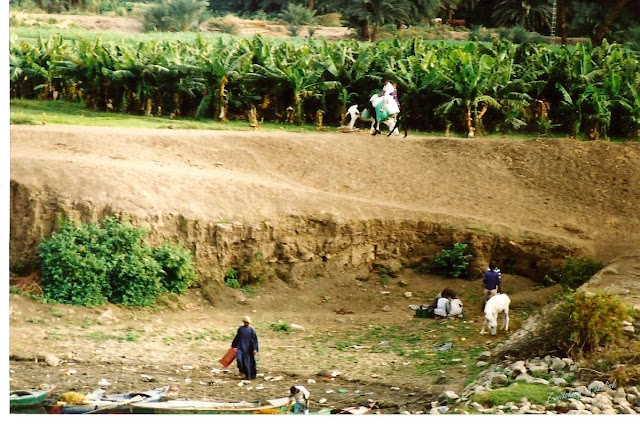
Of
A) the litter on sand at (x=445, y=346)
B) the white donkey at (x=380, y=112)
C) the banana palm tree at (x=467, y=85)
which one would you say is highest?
the banana palm tree at (x=467, y=85)

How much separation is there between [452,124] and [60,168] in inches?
111

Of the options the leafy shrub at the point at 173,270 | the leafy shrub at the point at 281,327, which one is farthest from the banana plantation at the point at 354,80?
the leafy shrub at the point at 281,327

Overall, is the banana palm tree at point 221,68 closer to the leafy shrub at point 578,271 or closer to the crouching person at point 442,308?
the crouching person at point 442,308

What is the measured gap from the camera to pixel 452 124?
8.98 m

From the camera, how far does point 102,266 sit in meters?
8.09

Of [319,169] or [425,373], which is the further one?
[319,169]

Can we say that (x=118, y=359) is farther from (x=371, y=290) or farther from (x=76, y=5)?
(x=76, y=5)

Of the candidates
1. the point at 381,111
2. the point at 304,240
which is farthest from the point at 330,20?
the point at 304,240

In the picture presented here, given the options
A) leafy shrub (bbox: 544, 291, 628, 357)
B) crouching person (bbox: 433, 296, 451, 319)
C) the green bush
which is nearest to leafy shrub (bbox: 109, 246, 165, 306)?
the green bush

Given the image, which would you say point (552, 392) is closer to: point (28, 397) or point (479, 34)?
point (479, 34)

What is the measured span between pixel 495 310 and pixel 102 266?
103 inches

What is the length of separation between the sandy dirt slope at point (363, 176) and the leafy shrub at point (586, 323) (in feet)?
2.98

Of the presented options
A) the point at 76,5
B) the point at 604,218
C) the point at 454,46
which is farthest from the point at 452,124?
the point at 76,5

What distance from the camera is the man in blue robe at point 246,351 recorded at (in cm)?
785
